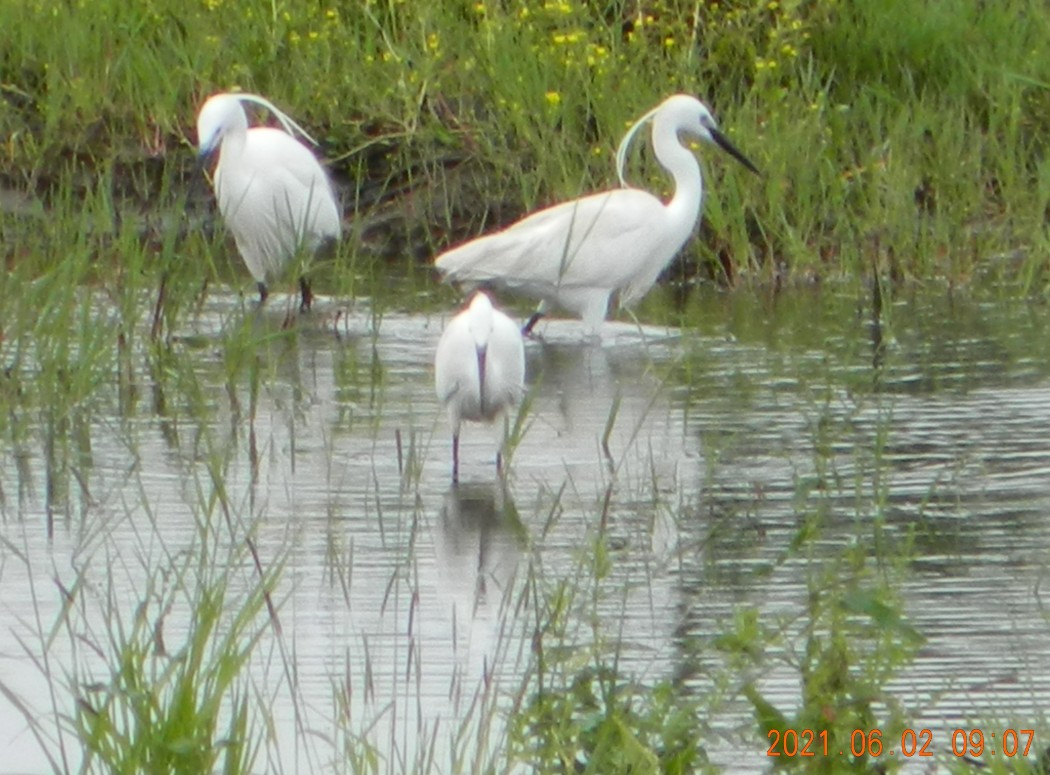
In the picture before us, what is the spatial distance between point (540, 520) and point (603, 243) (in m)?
3.47

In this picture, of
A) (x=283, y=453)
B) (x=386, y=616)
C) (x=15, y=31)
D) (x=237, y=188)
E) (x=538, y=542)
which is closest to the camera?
(x=386, y=616)

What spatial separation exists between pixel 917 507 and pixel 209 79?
5832 mm

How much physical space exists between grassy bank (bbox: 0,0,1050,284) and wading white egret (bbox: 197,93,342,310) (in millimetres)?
761

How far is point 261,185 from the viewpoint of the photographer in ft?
30.2

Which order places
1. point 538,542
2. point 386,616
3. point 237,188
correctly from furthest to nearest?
point 237,188 → point 538,542 → point 386,616

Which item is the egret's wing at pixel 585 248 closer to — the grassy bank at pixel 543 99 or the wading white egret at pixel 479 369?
the grassy bank at pixel 543 99

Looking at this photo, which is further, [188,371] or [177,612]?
[188,371]

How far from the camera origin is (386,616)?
4.71 m

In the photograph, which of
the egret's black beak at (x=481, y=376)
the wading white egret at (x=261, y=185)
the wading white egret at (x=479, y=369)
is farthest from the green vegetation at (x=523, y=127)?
the egret's black beak at (x=481, y=376)

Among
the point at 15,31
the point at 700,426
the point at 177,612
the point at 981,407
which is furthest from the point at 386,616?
the point at 15,31

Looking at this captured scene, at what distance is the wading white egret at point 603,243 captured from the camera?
886cm

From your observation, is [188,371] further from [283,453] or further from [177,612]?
[177,612]

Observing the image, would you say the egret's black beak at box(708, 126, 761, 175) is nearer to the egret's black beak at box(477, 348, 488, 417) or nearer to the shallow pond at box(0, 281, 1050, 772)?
the shallow pond at box(0, 281, 1050, 772)
